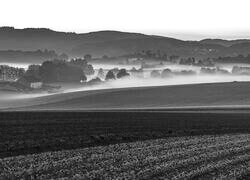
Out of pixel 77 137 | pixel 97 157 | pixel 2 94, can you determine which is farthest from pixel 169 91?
pixel 97 157

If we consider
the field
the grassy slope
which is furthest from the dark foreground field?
the grassy slope

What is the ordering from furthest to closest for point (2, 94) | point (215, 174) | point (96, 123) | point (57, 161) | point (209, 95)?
point (2, 94) < point (209, 95) < point (96, 123) < point (57, 161) < point (215, 174)

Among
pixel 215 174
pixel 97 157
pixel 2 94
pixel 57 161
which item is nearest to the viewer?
pixel 215 174

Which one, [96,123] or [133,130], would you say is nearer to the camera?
[133,130]

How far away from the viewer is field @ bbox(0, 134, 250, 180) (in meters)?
18.6

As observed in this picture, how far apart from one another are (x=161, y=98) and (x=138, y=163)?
78.2 m

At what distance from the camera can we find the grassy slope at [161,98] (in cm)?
8962

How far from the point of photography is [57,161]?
20.8 meters

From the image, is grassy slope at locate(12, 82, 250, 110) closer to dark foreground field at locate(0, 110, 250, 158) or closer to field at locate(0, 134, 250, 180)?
dark foreground field at locate(0, 110, 250, 158)

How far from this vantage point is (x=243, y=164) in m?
21.7

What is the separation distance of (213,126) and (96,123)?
8.11 m

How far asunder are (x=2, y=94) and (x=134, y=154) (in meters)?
131

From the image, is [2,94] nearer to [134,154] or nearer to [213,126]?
[213,126]

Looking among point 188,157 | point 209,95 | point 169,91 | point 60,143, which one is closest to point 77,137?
point 60,143
